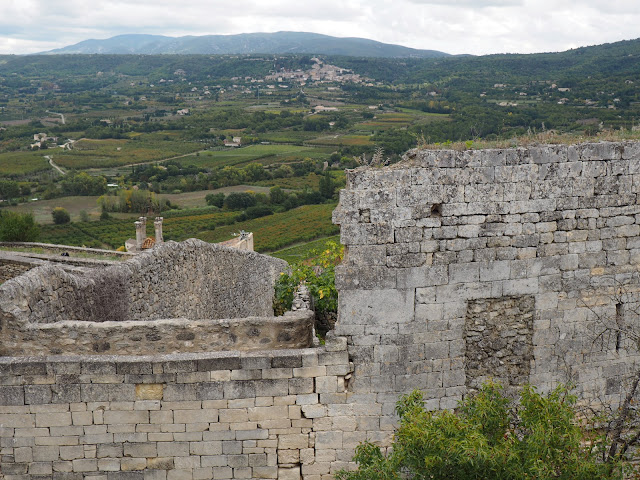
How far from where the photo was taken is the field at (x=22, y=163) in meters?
86.4

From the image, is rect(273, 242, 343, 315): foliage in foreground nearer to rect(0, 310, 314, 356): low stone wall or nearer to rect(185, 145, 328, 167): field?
rect(0, 310, 314, 356): low stone wall

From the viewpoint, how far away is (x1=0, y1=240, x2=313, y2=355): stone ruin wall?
6852 millimetres

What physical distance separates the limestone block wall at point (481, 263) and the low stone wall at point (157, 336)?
874 mm

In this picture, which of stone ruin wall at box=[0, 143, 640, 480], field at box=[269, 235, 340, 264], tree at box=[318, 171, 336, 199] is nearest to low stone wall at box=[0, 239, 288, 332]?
stone ruin wall at box=[0, 143, 640, 480]

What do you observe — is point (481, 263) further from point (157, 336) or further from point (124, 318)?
point (124, 318)

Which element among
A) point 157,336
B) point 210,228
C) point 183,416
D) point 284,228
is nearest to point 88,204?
point 210,228

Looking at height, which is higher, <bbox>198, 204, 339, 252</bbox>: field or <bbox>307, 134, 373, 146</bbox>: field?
<bbox>307, 134, 373, 146</bbox>: field

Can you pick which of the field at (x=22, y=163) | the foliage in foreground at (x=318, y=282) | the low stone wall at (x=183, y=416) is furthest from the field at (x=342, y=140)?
the low stone wall at (x=183, y=416)

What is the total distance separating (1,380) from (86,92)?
20574cm

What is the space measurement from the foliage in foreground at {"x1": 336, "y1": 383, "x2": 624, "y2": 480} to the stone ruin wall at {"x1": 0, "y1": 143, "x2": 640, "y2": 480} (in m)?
1.19

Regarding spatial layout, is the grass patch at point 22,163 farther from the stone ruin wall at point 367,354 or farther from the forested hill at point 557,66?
the stone ruin wall at point 367,354

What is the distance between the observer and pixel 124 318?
8938 mm

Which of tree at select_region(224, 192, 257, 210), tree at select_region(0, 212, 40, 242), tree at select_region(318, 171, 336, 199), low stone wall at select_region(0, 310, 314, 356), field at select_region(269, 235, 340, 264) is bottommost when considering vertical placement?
field at select_region(269, 235, 340, 264)

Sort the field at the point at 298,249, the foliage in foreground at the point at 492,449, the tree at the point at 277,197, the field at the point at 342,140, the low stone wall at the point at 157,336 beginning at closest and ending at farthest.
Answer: the foliage in foreground at the point at 492,449 → the low stone wall at the point at 157,336 → the field at the point at 298,249 → the tree at the point at 277,197 → the field at the point at 342,140
